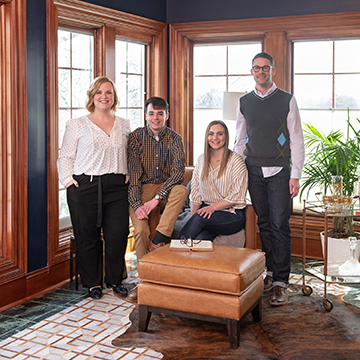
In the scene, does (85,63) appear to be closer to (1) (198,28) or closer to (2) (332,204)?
(1) (198,28)

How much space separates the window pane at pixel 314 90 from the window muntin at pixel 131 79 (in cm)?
159

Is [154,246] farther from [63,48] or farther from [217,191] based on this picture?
[63,48]

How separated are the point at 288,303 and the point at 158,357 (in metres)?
1.22

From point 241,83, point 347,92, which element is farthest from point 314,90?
point 241,83

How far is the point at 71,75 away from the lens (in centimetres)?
414

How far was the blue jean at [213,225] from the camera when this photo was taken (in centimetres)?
352

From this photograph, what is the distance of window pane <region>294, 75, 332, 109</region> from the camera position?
15.4 feet

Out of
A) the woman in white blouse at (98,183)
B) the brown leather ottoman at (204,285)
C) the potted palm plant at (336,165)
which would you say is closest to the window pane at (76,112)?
the woman in white blouse at (98,183)

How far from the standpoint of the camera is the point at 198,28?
4.91m

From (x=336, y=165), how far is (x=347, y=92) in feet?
3.52

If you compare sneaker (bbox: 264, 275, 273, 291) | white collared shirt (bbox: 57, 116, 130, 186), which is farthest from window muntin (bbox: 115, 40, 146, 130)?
sneaker (bbox: 264, 275, 273, 291)

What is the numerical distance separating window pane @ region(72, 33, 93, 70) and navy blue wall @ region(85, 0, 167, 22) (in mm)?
325

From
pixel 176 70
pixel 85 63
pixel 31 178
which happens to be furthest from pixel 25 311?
pixel 176 70

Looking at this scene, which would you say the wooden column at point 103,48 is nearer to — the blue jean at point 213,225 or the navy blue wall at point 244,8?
the navy blue wall at point 244,8
